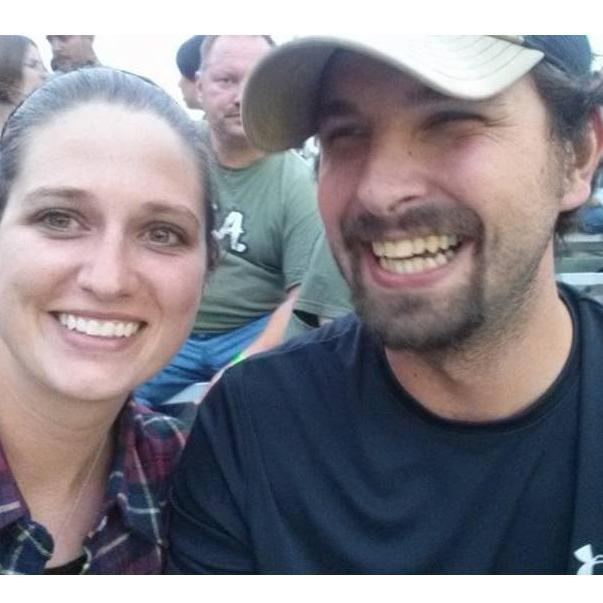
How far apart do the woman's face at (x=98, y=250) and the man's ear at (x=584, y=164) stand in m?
0.61

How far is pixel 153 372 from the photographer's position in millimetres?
1284

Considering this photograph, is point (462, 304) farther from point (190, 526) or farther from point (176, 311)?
point (190, 526)

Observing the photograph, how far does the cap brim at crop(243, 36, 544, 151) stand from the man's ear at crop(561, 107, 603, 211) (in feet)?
0.73

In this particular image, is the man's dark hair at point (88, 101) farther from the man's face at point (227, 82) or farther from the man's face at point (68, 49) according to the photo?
the man's face at point (227, 82)

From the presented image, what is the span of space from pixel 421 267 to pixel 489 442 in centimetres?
28

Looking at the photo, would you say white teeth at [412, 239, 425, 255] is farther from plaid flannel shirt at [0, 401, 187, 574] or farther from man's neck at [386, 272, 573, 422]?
plaid flannel shirt at [0, 401, 187, 574]

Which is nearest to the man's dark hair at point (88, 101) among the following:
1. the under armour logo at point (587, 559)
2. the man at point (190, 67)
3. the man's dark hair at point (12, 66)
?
the under armour logo at point (587, 559)

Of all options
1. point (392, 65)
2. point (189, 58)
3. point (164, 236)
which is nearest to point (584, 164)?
point (392, 65)

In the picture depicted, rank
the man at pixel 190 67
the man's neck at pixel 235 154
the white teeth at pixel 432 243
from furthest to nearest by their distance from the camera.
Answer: the man at pixel 190 67, the man's neck at pixel 235 154, the white teeth at pixel 432 243

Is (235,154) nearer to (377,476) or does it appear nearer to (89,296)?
(89,296)

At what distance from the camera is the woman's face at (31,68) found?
7.16 ft

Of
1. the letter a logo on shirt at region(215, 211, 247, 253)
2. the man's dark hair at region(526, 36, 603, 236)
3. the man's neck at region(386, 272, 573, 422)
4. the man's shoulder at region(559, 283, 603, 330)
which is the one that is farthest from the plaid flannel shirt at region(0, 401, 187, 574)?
the letter a logo on shirt at region(215, 211, 247, 253)

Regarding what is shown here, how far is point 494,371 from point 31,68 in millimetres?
1687
